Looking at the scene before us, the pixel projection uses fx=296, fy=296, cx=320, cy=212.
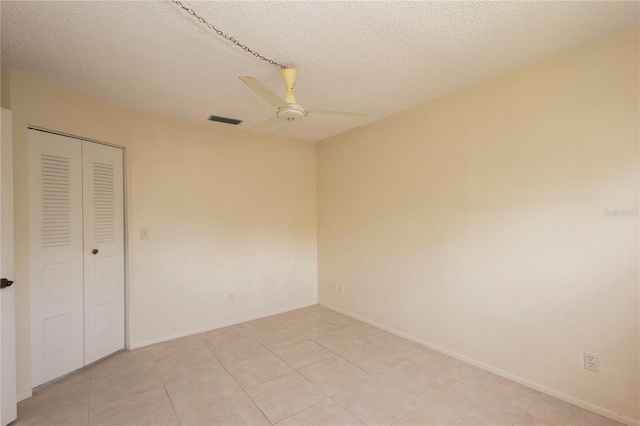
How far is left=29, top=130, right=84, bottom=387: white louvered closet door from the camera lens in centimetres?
239

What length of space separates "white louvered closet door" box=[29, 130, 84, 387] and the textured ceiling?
2.15ft

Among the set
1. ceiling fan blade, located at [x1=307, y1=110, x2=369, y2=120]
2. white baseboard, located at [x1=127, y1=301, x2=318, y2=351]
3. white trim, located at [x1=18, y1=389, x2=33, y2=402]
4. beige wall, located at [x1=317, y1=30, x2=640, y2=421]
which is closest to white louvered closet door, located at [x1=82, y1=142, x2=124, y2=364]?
white baseboard, located at [x1=127, y1=301, x2=318, y2=351]

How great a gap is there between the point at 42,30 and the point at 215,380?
2727 mm

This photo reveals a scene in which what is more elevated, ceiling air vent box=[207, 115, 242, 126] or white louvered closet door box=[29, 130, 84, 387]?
ceiling air vent box=[207, 115, 242, 126]

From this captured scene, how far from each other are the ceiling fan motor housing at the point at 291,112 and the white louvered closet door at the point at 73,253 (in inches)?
80.5

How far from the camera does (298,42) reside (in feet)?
6.31

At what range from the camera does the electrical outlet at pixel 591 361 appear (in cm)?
204

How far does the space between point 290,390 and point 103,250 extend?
2.22 metres

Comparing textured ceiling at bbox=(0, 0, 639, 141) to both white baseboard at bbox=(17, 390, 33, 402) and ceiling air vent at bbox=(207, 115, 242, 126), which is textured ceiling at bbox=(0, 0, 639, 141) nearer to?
ceiling air vent at bbox=(207, 115, 242, 126)

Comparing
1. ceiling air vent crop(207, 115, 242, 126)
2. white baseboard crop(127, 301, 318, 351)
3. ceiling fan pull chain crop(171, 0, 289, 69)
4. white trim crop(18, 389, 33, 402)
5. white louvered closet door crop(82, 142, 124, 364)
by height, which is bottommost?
white baseboard crop(127, 301, 318, 351)

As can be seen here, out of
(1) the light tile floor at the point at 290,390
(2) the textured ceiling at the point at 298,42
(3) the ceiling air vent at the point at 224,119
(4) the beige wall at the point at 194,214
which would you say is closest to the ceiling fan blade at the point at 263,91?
(2) the textured ceiling at the point at 298,42

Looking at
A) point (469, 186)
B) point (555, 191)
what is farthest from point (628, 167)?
point (469, 186)

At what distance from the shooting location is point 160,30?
1.79 meters

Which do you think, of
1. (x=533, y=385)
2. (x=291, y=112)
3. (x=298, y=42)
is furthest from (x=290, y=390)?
(x=298, y=42)
